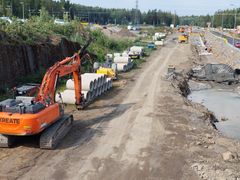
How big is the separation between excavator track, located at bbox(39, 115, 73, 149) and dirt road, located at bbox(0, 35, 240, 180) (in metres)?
0.27

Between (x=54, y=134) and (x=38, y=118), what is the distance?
122 centimetres

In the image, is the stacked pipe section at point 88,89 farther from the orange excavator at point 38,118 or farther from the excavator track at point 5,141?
the excavator track at point 5,141

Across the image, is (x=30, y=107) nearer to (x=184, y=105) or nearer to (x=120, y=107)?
(x=120, y=107)

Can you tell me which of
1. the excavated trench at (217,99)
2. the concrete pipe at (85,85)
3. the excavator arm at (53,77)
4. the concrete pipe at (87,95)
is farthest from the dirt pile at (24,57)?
the excavated trench at (217,99)

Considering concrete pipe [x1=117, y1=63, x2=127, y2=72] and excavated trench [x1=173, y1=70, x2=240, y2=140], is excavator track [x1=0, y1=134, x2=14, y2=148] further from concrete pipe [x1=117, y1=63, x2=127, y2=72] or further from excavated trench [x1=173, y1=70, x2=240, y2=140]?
concrete pipe [x1=117, y1=63, x2=127, y2=72]

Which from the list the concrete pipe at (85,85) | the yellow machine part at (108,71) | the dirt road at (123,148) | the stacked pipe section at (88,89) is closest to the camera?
the dirt road at (123,148)

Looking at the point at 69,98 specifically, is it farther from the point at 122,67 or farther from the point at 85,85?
the point at 122,67

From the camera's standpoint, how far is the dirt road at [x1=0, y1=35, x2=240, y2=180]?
486 inches

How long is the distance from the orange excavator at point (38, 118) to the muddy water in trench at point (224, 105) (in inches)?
395

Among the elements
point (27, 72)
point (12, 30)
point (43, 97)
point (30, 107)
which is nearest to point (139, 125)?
point (43, 97)

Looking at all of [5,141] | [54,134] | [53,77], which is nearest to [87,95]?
[53,77]

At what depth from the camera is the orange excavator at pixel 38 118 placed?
42.9 ft

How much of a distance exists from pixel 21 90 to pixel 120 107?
20.4 feet

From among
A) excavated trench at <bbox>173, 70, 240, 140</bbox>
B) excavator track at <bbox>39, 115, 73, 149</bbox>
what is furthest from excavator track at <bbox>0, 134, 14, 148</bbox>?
excavated trench at <bbox>173, 70, 240, 140</bbox>
